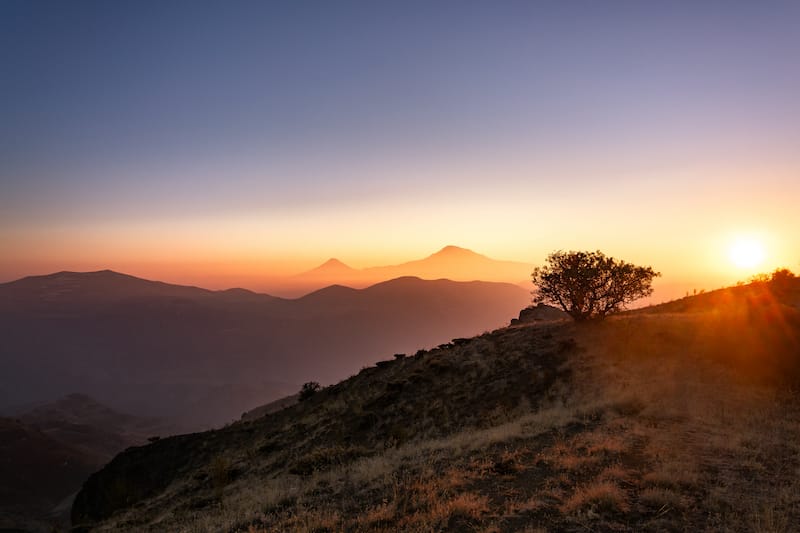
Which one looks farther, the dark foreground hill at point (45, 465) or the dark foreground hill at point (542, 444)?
the dark foreground hill at point (45, 465)

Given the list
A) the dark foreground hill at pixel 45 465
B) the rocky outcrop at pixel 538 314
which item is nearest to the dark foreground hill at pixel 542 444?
the rocky outcrop at pixel 538 314

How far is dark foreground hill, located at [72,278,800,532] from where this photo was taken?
9102 mm

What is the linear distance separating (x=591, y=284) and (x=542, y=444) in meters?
15.5

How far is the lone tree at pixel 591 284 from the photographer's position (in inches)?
1039

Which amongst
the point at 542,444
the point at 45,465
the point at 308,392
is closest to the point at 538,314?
the point at 308,392

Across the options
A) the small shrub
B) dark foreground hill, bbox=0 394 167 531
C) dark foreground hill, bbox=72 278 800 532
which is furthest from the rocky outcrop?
dark foreground hill, bbox=0 394 167 531

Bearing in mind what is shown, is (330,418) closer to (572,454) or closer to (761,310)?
(572,454)

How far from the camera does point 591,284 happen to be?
26.7m

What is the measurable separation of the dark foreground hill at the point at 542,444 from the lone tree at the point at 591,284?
1.52m

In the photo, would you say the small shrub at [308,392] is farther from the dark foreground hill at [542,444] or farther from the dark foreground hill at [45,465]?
the dark foreground hill at [45,465]

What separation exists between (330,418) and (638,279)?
69.1ft

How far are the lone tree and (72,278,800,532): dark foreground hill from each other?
152 centimetres

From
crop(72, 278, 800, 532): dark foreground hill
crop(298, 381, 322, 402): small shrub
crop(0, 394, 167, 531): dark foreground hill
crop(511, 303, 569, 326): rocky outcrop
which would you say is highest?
crop(511, 303, 569, 326): rocky outcrop

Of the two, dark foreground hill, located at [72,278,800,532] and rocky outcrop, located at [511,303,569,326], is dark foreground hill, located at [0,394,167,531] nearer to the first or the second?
dark foreground hill, located at [72,278,800,532]
